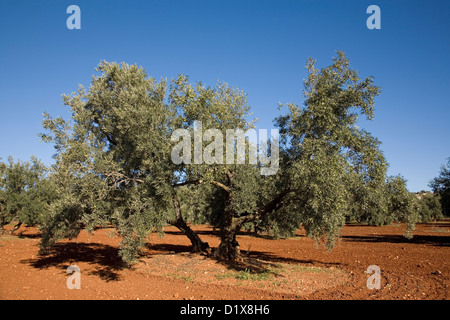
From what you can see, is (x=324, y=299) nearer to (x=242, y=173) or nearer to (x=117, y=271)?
(x=242, y=173)

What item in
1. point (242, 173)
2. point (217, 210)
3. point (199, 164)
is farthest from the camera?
point (217, 210)

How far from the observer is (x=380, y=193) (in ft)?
38.7

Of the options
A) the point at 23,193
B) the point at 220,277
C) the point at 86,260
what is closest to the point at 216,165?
the point at 220,277

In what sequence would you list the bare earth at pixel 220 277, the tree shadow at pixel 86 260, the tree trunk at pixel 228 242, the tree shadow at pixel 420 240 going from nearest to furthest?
1. the bare earth at pixel 220 277
2. the tree shadow at pixel 86 260
3. the tree trunk at pixel 228 242
4. the tree shadow at pixel 420 240

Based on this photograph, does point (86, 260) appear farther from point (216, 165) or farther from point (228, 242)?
point (216, 165)

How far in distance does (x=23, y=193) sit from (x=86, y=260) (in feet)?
58.5

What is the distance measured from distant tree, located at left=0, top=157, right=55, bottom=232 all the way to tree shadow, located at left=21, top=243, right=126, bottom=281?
946 centimetres

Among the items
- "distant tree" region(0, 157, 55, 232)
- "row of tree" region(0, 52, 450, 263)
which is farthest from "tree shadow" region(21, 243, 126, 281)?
"distant tree" region(0, 157, 55, 232)

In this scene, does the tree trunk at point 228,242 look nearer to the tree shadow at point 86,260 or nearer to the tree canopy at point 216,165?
the tree canopy at point 216,165

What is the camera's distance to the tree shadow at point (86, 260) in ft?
47.6

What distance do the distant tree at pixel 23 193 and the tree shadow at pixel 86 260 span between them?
9464 millimetres

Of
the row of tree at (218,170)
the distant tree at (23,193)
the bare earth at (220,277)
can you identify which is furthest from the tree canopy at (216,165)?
the distant tree at (23,193)
